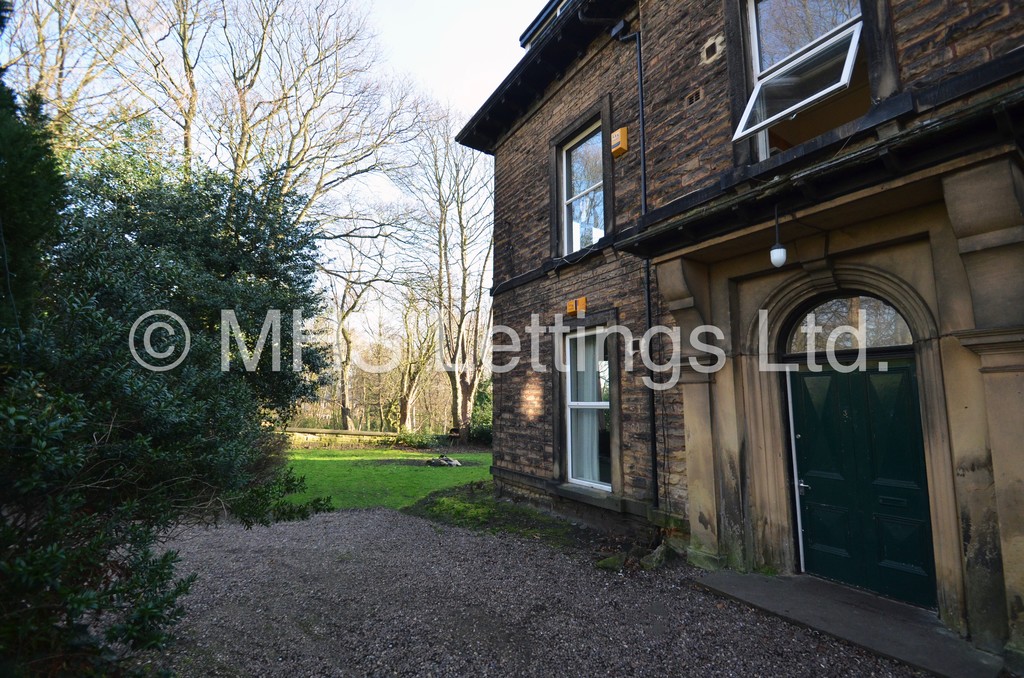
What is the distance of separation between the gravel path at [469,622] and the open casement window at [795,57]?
4.20m

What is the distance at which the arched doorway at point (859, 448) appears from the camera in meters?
3.91

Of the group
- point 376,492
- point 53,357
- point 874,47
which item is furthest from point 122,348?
point 376,492

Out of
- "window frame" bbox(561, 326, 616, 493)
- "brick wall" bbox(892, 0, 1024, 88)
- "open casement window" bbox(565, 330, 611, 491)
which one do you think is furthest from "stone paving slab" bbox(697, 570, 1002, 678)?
"brick wall" bbox(892, 0, 1024, 88)

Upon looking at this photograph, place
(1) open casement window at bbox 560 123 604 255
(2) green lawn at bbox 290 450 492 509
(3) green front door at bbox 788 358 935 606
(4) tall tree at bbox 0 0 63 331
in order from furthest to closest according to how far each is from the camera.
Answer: (2) green lawn at bbox 290 450 492 509 → (1) open casement window at bbox 560 123 604 255 → (3) green front door at bbox 788 358 935 606 → (4) tall tree at bbox 0 0 63 331

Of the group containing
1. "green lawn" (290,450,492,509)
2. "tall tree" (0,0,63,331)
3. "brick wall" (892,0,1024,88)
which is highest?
"brick wall" (892,0,1024,88)

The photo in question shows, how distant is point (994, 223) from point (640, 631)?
3724 millimetres

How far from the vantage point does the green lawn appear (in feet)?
31.0

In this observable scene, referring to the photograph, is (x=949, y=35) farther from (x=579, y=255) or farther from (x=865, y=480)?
(x=579, y=255)

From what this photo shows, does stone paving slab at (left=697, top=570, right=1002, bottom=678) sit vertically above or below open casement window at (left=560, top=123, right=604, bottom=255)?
below

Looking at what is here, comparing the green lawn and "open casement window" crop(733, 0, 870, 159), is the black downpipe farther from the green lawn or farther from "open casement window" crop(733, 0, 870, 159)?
the green lawn

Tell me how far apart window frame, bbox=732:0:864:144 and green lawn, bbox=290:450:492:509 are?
25.4 feet

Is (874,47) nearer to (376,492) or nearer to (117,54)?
(376,492)

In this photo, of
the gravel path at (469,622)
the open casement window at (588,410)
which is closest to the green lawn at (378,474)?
the gravel path at (469,622)

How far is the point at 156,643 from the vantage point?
89.5 inches
